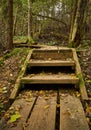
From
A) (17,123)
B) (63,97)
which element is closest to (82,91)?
(63,97)

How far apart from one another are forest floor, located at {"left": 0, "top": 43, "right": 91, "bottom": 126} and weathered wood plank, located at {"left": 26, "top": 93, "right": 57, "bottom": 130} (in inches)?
22.0

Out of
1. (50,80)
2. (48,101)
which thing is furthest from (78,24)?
(48,101)

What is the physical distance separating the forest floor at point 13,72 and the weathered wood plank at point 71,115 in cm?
15

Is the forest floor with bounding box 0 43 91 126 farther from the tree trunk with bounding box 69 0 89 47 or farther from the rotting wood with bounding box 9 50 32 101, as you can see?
the tree trunk with bounding box 69 0 89 47

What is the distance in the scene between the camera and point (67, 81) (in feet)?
14.2

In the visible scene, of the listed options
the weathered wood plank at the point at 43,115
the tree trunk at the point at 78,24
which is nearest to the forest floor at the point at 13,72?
the weathered wood plank at the point at 43,115

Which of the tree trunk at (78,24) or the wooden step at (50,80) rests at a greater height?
the tree trunk at (78,24)

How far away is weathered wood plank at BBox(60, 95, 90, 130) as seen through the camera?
2.82m

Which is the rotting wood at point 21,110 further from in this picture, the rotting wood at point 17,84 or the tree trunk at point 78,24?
the tree trunk at point 78,24

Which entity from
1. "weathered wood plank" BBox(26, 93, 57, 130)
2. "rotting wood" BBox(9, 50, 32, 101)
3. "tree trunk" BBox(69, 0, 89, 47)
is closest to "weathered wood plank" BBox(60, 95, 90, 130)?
"weathered wood plank" BBox(26, 93, 57, 130)

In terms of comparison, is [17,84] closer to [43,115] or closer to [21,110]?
[21,110]

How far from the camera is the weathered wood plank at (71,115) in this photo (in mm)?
2822

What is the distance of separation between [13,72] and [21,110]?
190cm

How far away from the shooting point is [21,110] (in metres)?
3.39
